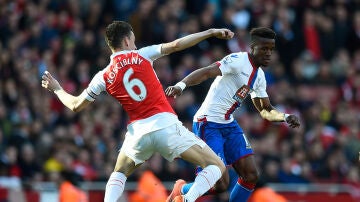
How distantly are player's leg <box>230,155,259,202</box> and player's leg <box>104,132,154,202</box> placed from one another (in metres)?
1.71

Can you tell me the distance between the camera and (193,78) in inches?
448

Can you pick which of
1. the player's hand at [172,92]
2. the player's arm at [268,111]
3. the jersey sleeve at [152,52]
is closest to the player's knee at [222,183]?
the player's arm at [268,111]

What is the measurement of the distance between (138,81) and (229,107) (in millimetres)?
Result: 1813

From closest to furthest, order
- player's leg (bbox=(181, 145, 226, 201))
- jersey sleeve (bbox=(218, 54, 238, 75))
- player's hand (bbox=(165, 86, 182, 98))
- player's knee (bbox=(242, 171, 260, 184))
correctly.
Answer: player's hand (bbox=(165, 86, 182, 98)) → player's leg (bbox=(181, 145, 226, 201)) → jersey sleeve (bbox=(218, 54, 238, 75)) → player's knee (bbox=(242, 171, 260, 184))

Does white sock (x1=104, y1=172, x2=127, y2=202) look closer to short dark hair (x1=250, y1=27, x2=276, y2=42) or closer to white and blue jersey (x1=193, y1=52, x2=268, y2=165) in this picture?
white and blue jersey (x1=193, y1=52, x2=268, y2=165)

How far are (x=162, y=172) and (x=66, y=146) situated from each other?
184cm

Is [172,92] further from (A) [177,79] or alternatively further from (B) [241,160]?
(A) [177,79]

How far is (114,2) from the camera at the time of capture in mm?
21641

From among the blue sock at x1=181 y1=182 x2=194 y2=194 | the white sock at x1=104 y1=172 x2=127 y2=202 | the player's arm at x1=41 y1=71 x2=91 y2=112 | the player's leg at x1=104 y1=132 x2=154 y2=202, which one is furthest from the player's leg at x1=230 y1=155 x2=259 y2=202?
the player's arm at x1=41 y1=71 x2=91 y2=112

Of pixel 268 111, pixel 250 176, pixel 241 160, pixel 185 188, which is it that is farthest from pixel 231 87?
pixel 185 188

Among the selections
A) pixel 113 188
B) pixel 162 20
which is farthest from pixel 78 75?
pixel 113 188

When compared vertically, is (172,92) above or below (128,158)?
above

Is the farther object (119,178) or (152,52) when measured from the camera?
(119,178)

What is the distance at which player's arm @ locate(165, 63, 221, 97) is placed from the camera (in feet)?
35.2
